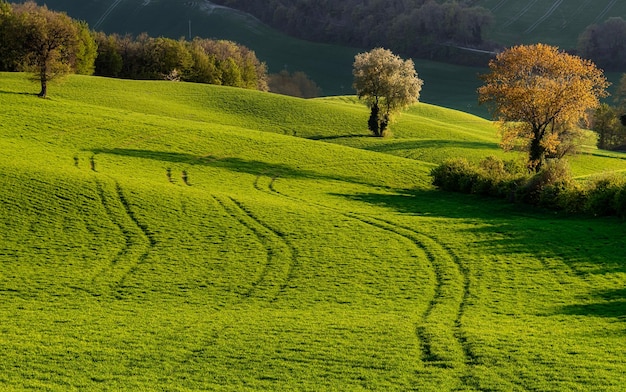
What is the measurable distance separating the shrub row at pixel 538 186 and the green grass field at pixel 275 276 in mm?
1589

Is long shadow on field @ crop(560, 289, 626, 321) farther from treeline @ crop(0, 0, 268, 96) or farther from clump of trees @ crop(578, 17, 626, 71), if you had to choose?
clump of trees @ crop(578, 17, 626, 71)

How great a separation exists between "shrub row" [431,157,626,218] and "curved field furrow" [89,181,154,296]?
25.2 meters

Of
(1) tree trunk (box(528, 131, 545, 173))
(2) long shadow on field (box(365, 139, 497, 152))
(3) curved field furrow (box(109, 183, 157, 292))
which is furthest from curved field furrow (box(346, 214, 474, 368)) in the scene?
(2) long shadow on field (box(365, 139, 497, 152))

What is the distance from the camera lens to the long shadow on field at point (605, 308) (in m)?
24.7

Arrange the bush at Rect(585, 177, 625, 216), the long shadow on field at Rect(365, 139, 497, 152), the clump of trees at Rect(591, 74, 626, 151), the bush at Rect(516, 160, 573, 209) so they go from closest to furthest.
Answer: the bush at Rect(585, 177, 625, 216), the bush at Rect(516, 160, 573, 209), the long shadow on field at Rect(365, 139, 497, 152), the clump of trees at Rect(591, 74, 626, 151)

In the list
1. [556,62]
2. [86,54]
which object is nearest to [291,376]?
[556,62]

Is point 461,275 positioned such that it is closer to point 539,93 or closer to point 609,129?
point 539,93

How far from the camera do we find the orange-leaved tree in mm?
54031

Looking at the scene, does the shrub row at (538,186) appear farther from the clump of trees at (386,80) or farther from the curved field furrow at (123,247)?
the curved field furrow at (123,247)

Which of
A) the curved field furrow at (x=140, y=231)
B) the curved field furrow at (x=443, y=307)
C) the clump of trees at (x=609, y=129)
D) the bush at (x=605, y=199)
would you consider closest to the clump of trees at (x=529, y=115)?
the bush at (x=605, y=199)

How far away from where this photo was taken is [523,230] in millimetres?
38281

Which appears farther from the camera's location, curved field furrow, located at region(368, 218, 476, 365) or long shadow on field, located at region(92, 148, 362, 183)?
long shadow on field, located at region(92, 148, 362, 183)

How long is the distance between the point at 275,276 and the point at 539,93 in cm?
3277

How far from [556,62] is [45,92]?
48807mm
